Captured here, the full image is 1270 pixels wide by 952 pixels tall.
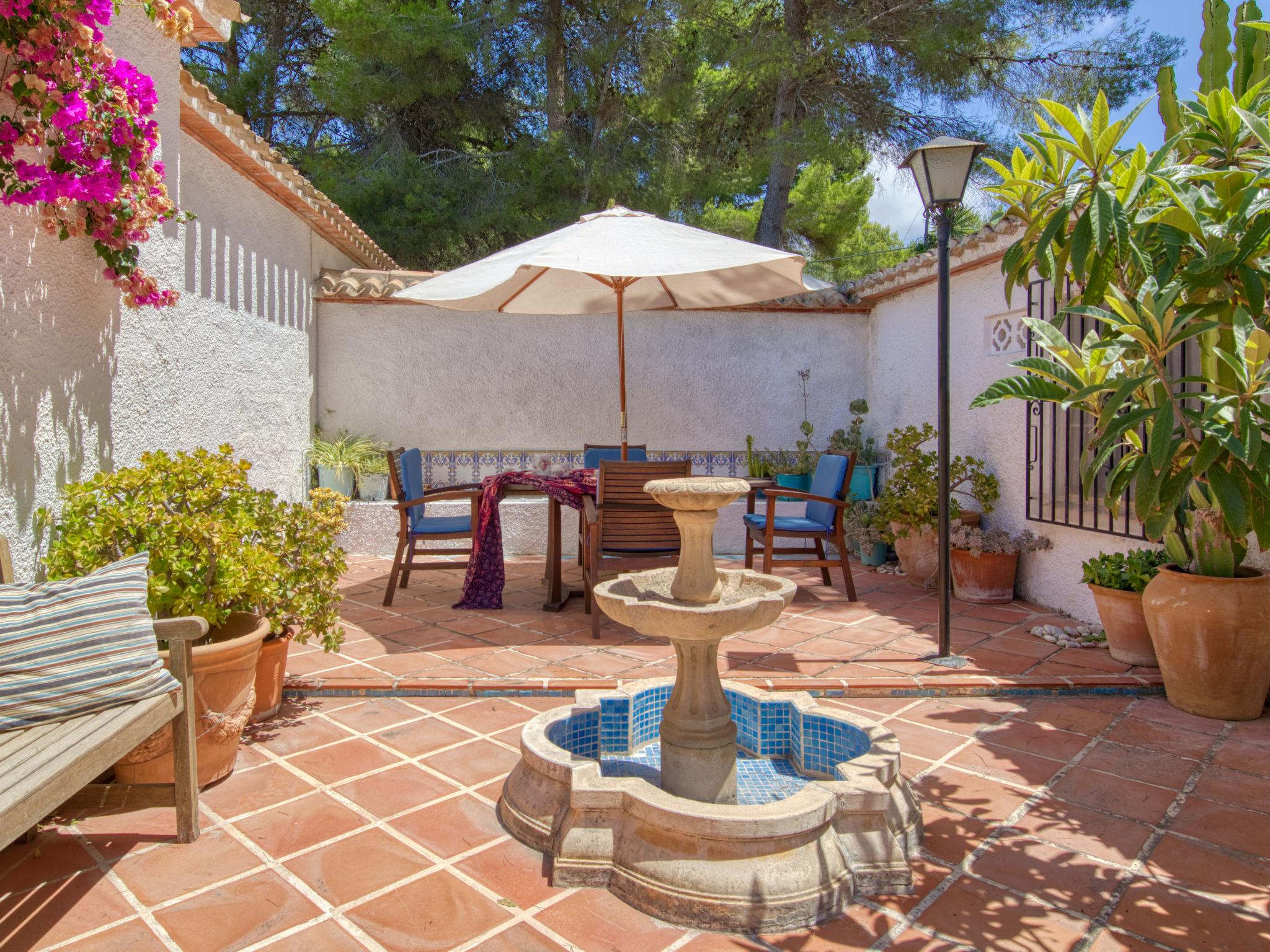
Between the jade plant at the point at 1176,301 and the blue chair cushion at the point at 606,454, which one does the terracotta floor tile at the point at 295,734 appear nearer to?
the jade plant at the point at 1176,301

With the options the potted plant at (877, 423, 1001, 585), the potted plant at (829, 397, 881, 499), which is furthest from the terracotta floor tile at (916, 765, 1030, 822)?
the potted plant at (829, 397, 881, 499)

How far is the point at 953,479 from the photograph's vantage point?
558cm

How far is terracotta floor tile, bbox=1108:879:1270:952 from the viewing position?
1.82 m

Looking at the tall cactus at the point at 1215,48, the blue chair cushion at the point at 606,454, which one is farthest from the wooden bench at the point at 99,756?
the tall cactus at the point at 1215,48

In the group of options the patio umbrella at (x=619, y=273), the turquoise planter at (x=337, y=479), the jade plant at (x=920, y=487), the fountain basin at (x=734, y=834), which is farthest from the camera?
the turquoise planter at (x=337, y=479)

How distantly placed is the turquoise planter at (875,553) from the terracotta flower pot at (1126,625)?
2.43 meters

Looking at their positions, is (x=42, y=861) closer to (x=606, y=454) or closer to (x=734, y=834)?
(x=734, y=834)

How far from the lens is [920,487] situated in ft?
17.6

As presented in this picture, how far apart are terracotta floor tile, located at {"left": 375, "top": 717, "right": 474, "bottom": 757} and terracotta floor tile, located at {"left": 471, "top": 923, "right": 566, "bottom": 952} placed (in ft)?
3.52

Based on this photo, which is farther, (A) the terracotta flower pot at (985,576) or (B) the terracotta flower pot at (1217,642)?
(A) the terracotta flower pot at (985,576)

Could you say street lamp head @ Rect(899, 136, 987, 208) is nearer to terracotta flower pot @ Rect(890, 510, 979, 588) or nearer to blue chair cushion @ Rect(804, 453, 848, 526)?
blue chair cushion @ Rect(804, 453, 848, 526)

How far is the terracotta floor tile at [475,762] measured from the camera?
2.67 meters

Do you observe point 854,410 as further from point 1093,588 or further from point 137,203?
point 137,203

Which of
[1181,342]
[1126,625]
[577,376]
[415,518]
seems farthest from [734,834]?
[577,376]
